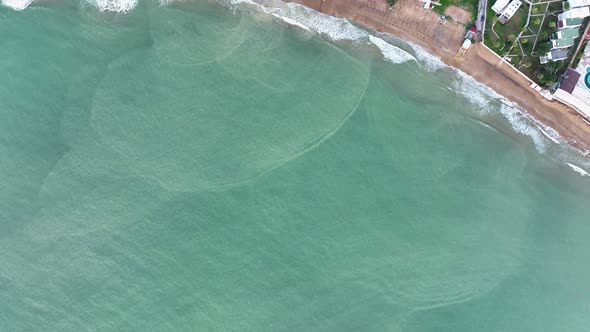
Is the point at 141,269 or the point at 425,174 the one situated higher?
the point at 425,174

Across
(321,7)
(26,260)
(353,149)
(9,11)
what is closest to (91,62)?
(9,11)

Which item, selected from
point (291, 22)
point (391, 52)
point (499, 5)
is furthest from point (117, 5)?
point (499, 5)

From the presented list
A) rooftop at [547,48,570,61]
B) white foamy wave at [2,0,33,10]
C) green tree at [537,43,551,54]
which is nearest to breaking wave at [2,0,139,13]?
white foamy wave at [2,0,33,10]

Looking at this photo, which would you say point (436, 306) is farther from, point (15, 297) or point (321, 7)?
point (15, 297)

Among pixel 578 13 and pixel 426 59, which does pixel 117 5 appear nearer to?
pixel 426 59

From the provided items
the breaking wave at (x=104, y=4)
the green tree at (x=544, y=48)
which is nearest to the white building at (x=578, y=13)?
the green tree at (x=544, y=48)

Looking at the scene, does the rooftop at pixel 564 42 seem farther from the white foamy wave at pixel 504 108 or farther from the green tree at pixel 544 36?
the white foamy wave at pixel 504 108
